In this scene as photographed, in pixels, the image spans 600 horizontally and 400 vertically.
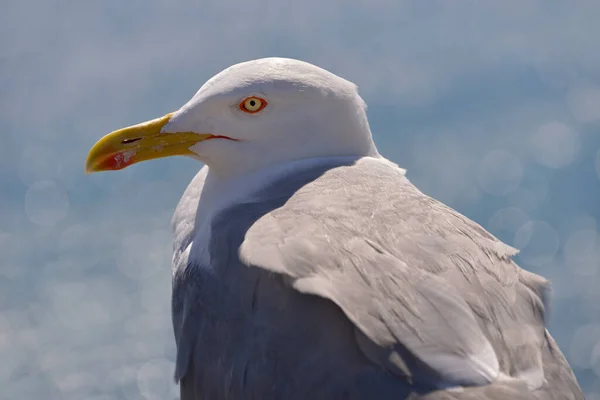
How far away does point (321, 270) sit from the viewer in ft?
4.50

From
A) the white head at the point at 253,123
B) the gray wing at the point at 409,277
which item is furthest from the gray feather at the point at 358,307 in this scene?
the white head at the point at 253,123

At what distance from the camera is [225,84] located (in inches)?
66.6

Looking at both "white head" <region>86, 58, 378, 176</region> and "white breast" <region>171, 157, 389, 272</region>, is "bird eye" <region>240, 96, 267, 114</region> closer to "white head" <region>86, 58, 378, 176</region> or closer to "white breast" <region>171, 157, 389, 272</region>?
"white head" <region>86, 58, 378, 176</region>

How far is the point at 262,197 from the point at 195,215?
0.67ft

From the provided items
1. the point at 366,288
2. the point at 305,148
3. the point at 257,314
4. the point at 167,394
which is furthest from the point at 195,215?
the point at 167,394

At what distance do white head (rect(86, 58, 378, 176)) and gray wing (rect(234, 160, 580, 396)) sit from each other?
0.12 metres

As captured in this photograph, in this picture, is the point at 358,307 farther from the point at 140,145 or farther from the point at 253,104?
the point at 140,145

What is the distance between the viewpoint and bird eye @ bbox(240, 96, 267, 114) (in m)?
1.68

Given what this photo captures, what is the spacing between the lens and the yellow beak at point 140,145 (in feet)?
5.65

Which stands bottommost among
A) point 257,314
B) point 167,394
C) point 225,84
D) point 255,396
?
point 167,394

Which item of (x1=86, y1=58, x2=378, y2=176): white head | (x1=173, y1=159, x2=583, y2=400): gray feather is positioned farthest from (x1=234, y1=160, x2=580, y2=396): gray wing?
(x1=86, y1=58, x2=378, y2=176): white head

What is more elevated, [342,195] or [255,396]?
[342,195]

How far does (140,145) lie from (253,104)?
0.77ft

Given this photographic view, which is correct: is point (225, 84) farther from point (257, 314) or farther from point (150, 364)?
point (150, 364)
